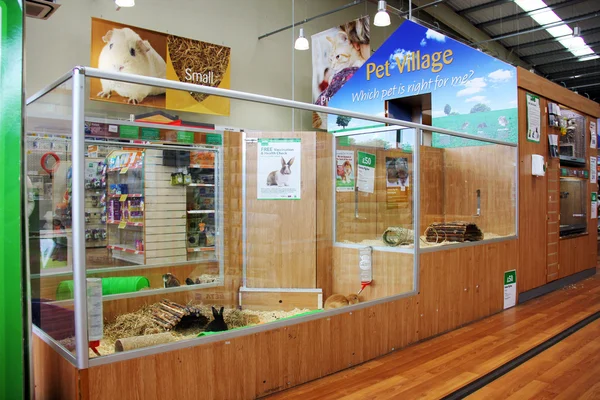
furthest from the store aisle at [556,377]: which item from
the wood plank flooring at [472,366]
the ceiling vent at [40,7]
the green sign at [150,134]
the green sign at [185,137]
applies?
the ceiling vent at [40,7]

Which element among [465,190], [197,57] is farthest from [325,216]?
[197,57]

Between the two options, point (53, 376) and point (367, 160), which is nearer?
point (53, 376)

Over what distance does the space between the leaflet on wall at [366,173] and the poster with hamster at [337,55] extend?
4.28 m

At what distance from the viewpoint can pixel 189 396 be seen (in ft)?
8.35

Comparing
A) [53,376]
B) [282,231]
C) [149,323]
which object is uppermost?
[282,231]

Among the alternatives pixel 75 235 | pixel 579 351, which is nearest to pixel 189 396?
pixel 75 235

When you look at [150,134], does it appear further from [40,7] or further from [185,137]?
[40,7]

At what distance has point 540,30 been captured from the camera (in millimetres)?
12461

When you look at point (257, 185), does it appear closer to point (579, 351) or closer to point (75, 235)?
point (75, 235)

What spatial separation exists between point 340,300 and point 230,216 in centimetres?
115

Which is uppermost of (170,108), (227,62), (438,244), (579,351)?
(227,62)

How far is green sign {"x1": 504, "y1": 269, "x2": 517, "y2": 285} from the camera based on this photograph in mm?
5390

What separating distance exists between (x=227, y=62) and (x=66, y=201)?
569 centimetres

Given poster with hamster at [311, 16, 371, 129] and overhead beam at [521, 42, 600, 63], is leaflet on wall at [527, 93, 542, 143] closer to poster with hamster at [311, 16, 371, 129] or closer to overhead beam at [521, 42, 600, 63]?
poster with hamster at [311, 16, 371, 129]
